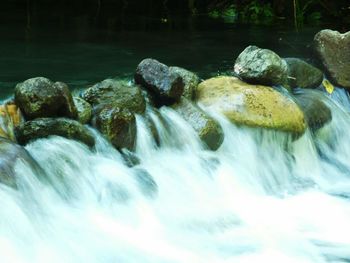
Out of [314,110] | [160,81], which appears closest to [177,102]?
[160,81]

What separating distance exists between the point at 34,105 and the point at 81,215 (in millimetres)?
1105

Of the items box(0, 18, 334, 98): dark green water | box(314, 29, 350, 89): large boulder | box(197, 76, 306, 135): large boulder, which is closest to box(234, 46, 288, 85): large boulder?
box(197, 76, 306, 135): large boulder

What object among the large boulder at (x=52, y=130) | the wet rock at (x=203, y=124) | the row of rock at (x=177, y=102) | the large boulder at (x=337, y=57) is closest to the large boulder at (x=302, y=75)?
the row of rock at (x=177, y=102)

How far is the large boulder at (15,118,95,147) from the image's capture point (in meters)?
4.93

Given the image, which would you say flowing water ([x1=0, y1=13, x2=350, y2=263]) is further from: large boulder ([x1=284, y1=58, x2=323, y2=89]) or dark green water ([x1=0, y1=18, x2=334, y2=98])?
large boulder ([x1=284, y1=58, x2=323, y2=89])

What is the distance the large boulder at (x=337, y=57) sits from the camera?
320 inches

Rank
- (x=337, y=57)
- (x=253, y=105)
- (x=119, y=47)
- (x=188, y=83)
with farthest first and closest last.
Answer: (x=119, y=47), (x=337, y=57), (x=188, y=83), (x=253, y=105)

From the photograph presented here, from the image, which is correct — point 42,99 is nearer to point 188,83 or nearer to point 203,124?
point 203,124

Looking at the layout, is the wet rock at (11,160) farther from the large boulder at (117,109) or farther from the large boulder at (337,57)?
the large boulder at (337,57)

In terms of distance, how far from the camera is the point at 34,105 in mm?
5035

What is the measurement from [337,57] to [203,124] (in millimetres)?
3125

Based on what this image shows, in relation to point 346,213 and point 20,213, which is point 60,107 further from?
point 346,213

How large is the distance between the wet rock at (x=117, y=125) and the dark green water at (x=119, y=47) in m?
1.23

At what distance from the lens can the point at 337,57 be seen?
26.9ft
